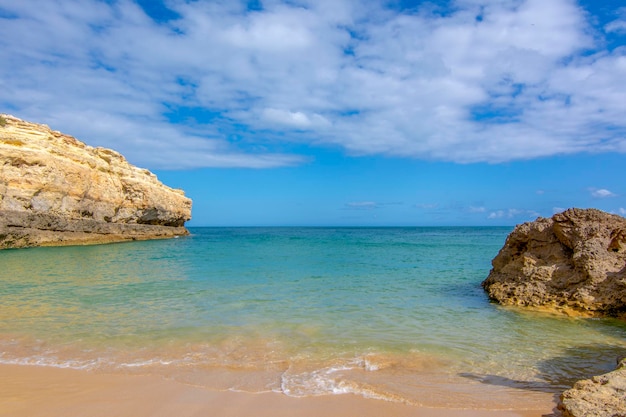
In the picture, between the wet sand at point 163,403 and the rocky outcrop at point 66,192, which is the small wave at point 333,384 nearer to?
the wet sand at point 163,403

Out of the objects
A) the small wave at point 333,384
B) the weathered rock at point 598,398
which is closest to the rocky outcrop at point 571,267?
the weathered rock at point 598,398

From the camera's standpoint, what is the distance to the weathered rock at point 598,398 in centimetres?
376

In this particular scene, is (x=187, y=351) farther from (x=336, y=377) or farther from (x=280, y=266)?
(x=280, y=266)

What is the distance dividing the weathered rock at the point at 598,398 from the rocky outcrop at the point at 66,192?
3357 cm

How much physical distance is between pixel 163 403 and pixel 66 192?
33.1 metres

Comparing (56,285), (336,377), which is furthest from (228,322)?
(56,285)

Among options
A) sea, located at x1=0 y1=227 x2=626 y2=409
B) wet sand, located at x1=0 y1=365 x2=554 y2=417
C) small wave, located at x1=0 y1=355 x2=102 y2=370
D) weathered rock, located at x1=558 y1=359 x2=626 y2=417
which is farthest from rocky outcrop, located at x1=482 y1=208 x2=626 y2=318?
small wave, located at x1=0 y1=355 x2=102 y2=370

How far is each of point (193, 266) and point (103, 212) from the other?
22402 mm

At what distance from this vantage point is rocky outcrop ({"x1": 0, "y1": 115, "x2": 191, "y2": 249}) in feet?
93.9

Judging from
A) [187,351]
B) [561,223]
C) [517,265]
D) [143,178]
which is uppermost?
[143,178]

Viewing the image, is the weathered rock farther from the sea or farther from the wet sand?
the sea

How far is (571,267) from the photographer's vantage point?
959 centimetres

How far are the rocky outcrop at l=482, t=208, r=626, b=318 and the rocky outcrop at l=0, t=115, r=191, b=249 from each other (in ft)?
105

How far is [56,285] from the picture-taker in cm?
1230
